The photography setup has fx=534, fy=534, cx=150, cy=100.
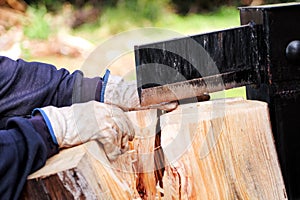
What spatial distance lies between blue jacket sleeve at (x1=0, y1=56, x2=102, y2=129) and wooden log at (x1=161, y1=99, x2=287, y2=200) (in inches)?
17.6

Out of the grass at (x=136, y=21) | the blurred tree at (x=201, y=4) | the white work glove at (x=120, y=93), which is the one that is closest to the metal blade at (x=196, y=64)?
the white work glove at (x=120, y=93)

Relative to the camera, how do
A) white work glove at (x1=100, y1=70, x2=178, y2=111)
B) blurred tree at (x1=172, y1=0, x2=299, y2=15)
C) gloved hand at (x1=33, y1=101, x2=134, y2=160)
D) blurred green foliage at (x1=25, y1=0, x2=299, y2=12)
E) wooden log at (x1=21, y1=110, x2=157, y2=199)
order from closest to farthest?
wooden log at (x1=21, y1=110, x2=157, y2=199)
gloved hand at (x1=33, y1=101, x2=134, y2=160)
white work glove at (x1=100, y1=70, x2=178, y2=111)
blurred green foliage at (x1=25, y1=0, x2=299, y2=12)
blurred tree at (x1=172, y1=0, x2=299, y2=15)

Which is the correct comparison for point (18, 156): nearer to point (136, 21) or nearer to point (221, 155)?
point (221, 155)

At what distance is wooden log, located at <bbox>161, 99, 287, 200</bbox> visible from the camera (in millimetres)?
1382

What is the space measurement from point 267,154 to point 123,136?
0.39 m

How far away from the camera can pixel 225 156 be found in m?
1.39

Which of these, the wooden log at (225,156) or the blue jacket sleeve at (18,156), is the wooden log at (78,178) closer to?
the blue jacket sleeve at (18,156)

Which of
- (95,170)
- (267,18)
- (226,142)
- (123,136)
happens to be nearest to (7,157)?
(95,170)

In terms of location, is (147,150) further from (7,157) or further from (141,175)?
(7,157)

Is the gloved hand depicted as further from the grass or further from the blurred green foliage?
the blurred green foliage

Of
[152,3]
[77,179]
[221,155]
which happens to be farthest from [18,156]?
[152,3]

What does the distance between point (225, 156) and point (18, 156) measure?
523 millimetres

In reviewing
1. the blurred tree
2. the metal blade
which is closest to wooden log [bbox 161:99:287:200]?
the metal blade

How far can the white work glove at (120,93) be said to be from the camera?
1688 millimetres
